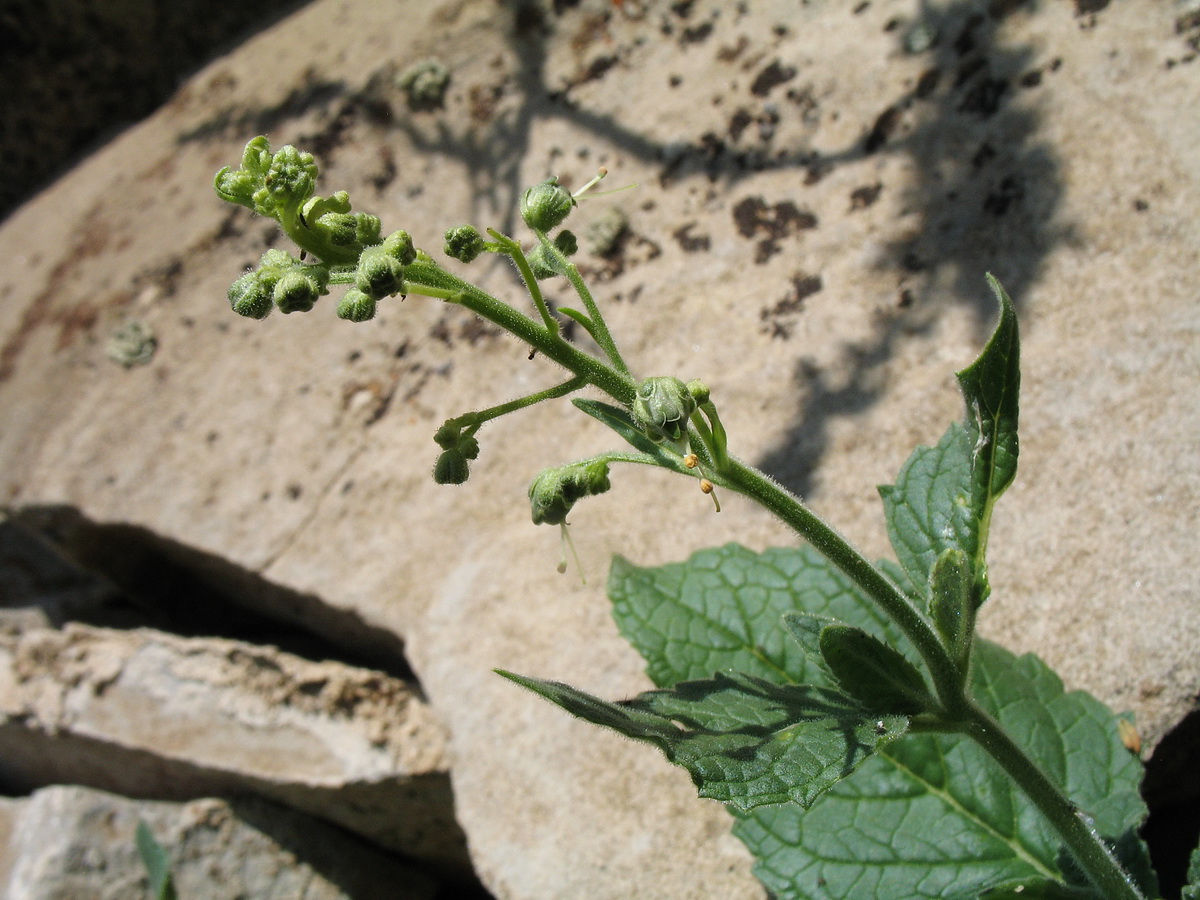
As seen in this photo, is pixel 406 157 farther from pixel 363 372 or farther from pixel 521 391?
pixel 521 391

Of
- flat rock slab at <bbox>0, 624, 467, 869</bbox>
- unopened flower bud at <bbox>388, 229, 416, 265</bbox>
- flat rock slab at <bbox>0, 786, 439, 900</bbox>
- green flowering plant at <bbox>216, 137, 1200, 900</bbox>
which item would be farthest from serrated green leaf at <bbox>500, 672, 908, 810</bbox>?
flat rock slab at <bbox>0, 786, 439, 900</bbox>

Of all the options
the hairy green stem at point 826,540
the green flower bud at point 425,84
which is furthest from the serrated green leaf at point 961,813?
the green flower bud at point 425,84

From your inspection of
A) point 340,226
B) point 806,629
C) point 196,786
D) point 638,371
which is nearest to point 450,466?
point 340,226

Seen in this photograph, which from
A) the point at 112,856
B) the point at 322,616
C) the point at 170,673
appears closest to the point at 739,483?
the point at 322,616

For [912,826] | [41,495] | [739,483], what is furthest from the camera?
[41,495]

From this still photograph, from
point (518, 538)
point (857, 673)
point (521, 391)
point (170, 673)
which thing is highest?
point (857, 673)

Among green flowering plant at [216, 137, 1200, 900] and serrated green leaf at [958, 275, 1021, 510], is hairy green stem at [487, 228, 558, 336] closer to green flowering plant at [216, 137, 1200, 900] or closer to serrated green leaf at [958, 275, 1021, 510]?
green flowering plant at [216, 137, 1200, 900]

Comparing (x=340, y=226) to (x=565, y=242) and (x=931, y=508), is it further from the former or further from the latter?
(x=931, y=508)

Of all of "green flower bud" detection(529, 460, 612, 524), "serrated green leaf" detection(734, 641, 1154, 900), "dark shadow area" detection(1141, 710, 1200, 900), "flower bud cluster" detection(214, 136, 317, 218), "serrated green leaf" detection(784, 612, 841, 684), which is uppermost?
"flower bud cluster" detection(214, 136, 317, 218)
